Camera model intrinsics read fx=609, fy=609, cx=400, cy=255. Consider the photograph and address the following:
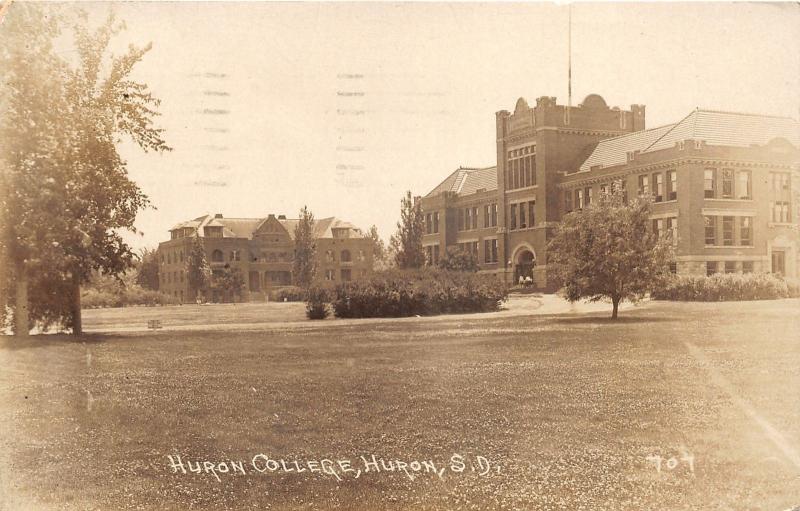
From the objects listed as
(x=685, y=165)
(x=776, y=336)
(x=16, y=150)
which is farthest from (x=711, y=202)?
(x=16, y=150)

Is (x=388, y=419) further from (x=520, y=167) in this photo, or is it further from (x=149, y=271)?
(x=520, y=167)

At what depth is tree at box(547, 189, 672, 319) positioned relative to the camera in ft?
24.7

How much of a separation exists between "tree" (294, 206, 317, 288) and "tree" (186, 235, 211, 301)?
87 centimetres

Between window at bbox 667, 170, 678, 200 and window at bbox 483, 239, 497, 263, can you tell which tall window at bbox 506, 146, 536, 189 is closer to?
window at bbox 483, 239, 497, 263

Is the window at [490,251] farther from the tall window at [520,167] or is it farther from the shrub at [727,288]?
the shrub at [727,288]

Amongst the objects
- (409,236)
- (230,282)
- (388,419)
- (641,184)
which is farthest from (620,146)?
(230,282)

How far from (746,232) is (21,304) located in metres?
7.34

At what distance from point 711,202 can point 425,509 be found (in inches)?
180

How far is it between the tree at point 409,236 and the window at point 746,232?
11.5 feet

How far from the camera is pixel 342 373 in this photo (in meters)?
6.15

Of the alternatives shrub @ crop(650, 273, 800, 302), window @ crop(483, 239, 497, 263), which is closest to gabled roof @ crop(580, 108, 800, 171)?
shrub @ crop(650, 273, 800, 302)

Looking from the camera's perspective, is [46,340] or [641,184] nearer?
[46,340]

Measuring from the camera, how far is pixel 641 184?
721 centimetres

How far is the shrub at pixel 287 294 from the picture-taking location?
6.16 meters
